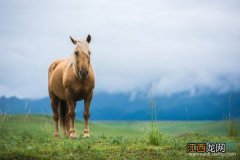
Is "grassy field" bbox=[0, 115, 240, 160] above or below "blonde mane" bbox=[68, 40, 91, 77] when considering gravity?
below

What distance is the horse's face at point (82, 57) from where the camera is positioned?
13.8 meters

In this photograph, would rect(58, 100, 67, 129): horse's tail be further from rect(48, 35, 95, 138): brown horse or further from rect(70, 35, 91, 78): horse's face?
rect(70, 35, 91, 78): horse's face

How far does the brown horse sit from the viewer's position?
1406cm

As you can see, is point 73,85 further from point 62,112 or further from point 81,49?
point 62,112

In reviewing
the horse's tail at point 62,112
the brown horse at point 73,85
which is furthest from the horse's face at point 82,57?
the horse's tail at point 62,112

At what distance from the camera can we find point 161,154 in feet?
35.1

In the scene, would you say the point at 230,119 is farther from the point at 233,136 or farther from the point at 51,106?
the point at 51,106

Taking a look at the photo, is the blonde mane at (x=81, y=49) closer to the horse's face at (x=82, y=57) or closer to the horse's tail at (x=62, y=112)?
the horse's face at (x=82, y=57)

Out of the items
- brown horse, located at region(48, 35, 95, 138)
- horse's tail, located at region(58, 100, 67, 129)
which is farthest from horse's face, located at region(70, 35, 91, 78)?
horse's tail, located at region(58, 100, 67, 129)

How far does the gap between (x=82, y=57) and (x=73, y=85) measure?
3.79 ft

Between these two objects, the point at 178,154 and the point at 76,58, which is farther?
the point at 76,58

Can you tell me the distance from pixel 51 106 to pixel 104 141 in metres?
4.66

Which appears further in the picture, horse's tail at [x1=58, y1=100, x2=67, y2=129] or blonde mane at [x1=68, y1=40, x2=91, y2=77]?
horse's tail at [x1=58, y1=100, x2=67, y2=129]

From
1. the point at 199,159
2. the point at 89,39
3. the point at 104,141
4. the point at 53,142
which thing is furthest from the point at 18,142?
the point at 199,159
